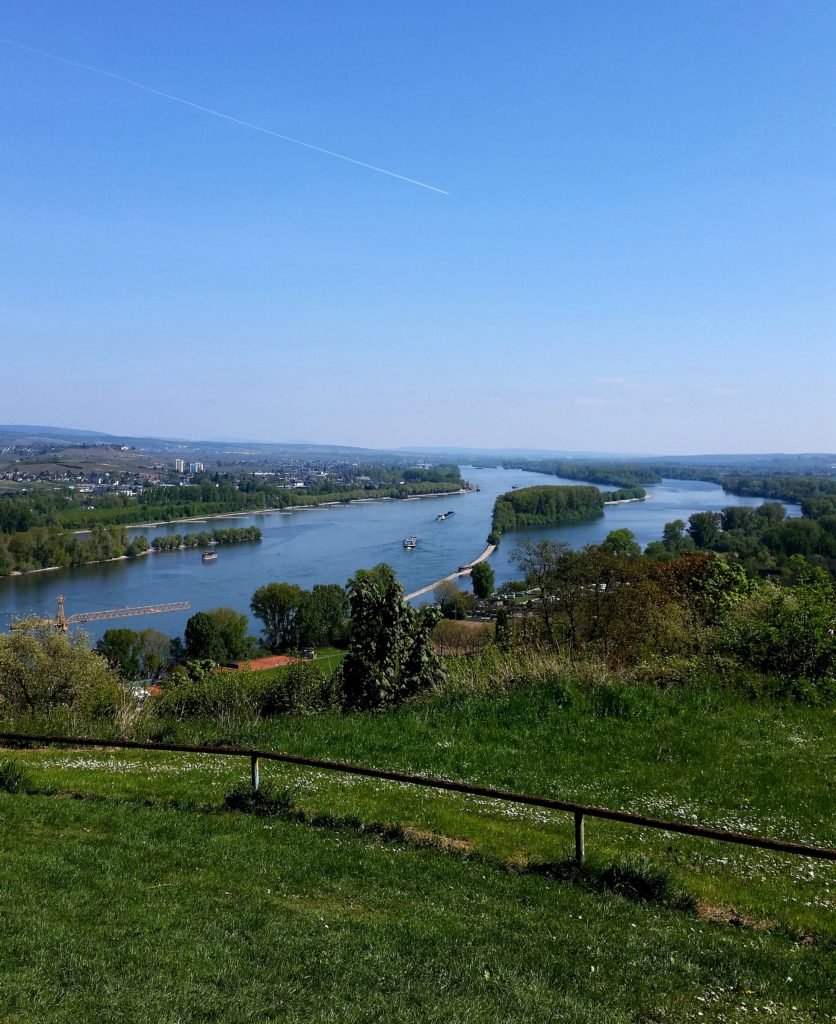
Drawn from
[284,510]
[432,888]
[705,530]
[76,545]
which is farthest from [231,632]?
[284,510]

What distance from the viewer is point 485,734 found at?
8.69 metres

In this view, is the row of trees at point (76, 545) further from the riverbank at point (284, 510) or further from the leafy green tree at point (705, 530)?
the leafy green tree at point (705, 530)

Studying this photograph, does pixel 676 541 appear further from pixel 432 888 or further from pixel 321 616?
pixel 432 888

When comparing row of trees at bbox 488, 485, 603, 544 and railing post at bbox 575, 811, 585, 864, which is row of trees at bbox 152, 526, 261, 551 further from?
railing post at bbox 575, 811, 585, 864

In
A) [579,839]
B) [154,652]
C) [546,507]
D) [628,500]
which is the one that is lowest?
[154,652]

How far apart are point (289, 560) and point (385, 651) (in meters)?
55.8

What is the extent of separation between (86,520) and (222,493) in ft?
112

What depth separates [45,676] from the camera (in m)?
15.4

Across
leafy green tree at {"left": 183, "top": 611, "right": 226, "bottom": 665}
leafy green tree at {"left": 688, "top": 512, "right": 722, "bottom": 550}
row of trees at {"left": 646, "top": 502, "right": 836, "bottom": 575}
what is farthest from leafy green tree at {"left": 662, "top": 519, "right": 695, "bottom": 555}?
leafy green tree at {"left": 183, "top": 611, "right": 226, "bottom": 665}

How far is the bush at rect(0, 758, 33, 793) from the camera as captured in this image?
6.78 metres

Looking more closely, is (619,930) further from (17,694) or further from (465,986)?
(17,694)

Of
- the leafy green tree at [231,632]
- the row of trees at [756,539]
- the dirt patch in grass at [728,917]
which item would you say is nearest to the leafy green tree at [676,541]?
the row of trees at [756,539]

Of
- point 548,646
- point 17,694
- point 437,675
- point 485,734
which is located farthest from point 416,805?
point 17,694

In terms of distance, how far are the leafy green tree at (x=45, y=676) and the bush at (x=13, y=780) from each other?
7.48 m
